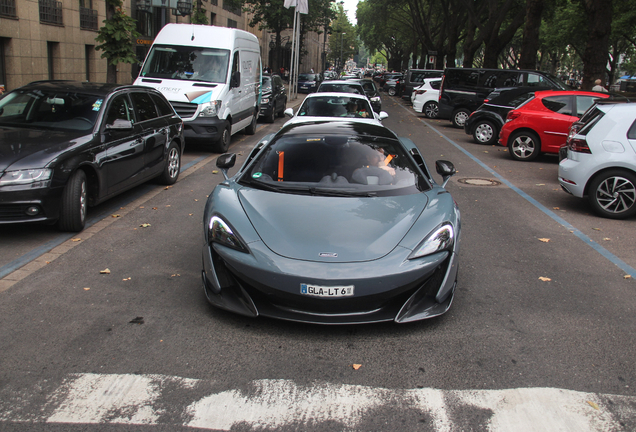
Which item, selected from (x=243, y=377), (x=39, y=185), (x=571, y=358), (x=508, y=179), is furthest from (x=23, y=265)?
(x=508, y=179)

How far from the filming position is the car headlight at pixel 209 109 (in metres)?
12.4

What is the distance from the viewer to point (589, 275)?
5488 millimetres

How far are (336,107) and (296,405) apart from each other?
920 cm

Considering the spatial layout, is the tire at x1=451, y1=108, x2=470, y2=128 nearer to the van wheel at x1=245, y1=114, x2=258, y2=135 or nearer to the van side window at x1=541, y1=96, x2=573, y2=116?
the van side window at x1=541, y1=96, x2=573, y2=116

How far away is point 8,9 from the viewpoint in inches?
773

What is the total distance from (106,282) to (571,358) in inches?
144

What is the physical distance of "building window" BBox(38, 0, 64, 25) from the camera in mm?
21688

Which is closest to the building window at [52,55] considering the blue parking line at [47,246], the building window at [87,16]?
the building window at [87,16]

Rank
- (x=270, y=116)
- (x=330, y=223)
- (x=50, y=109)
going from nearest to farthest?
(x=330, y=223)
(x=50, y=109)
(x=270, y=116)

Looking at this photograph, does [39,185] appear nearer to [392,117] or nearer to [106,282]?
[106,282]

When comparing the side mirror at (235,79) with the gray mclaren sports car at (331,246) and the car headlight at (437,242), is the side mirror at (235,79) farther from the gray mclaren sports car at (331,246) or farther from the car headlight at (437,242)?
the car headlight at (437,242)

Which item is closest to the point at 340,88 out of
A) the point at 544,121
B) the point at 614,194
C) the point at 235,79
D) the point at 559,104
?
the point at 235,79

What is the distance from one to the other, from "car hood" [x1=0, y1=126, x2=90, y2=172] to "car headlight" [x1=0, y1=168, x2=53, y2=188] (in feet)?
0.19

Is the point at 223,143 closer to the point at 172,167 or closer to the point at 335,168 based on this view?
the point at 172,167
